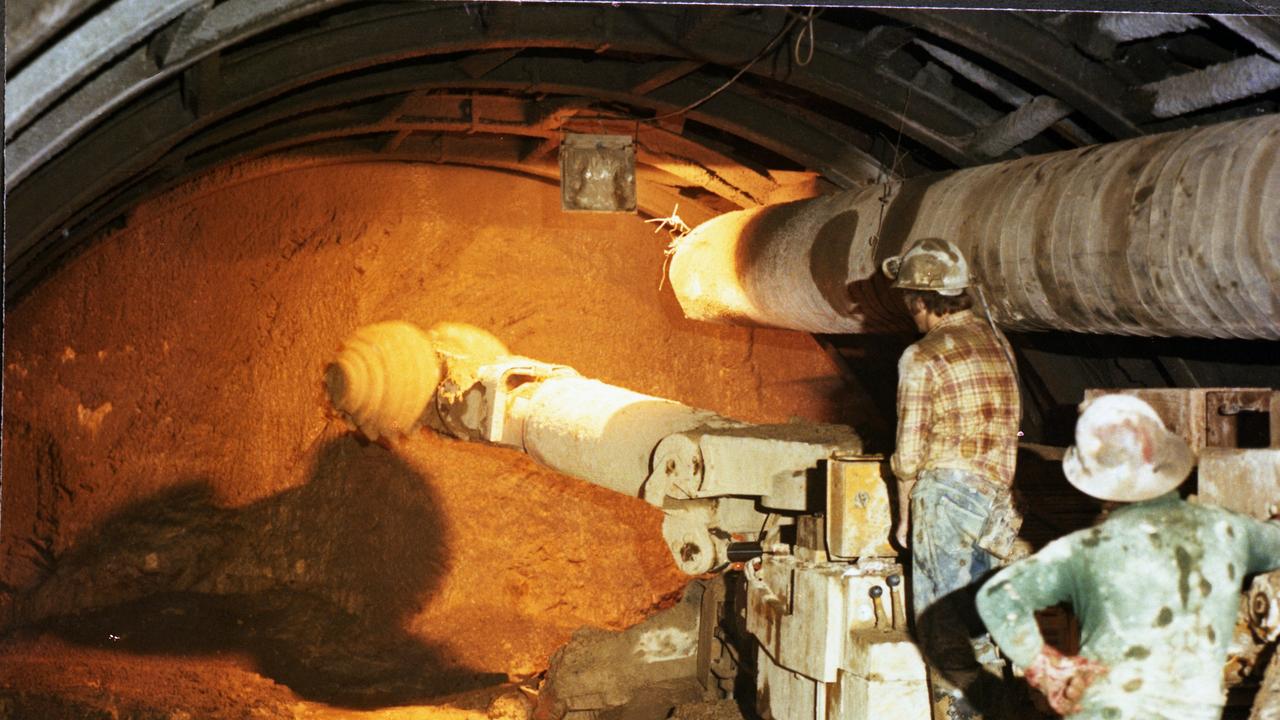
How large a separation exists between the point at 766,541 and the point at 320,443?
4.88 m

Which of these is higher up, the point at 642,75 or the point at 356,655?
the point at 642,75

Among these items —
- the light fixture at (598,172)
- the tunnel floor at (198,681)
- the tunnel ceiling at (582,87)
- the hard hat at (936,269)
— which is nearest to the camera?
the tunnel ceiling at (582,87)

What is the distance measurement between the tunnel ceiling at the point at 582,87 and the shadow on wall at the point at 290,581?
2167mm

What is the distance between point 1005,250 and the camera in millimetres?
4391

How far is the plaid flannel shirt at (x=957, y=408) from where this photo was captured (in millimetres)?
3934

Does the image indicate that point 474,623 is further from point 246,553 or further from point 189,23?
point 189,23

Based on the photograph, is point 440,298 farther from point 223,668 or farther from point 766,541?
point 766,541

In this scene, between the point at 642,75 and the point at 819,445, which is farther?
the point at 642,75

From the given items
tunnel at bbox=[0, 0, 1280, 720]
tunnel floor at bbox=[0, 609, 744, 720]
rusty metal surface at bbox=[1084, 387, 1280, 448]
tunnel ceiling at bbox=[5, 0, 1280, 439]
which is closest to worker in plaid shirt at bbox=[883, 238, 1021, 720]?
rusty metal surface at bbox=[1084, 387, 1280, 448]

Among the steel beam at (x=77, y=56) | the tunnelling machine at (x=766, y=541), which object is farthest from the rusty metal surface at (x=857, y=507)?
the steel beam at (x=77, y=56)

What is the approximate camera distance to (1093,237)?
13.0ft

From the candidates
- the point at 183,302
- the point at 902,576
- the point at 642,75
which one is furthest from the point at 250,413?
the point at 902,576

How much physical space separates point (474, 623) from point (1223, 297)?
20.8 feet

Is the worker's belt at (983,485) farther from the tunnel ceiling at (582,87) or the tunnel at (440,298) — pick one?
the tunnel ceiling at (582,87)
